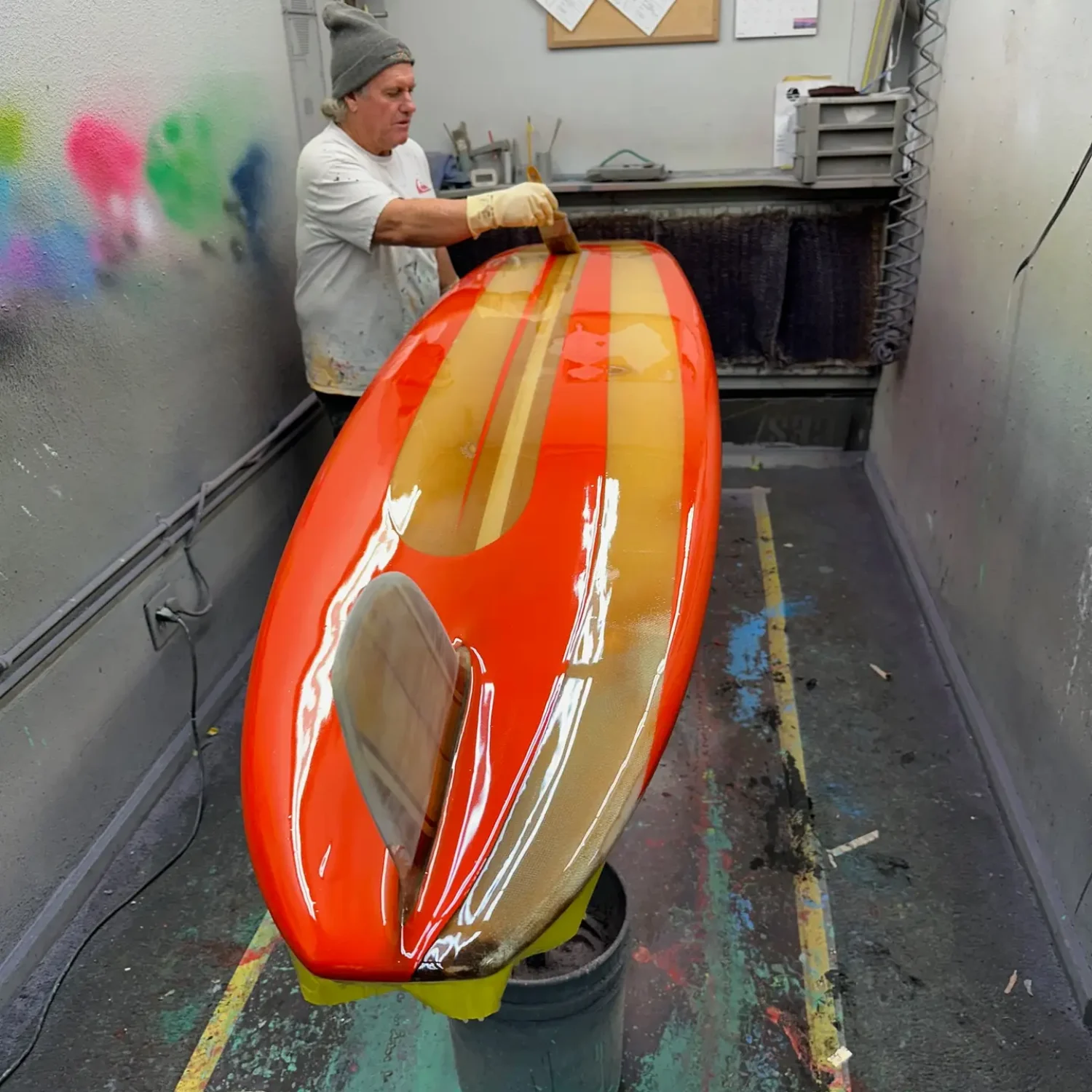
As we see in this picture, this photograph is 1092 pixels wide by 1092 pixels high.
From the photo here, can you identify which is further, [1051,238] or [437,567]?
[1051,238]

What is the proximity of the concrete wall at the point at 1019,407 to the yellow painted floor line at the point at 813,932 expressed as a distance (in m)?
0.47

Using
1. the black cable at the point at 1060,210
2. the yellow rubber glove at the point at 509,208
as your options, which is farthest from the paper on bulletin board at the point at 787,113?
the black cable at the point at 1060,210

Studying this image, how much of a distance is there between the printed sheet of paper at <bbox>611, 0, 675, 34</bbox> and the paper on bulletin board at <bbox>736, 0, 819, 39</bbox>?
0.98ft

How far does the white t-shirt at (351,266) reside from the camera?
231 cm

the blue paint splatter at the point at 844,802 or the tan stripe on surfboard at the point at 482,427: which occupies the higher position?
the tan stripe on surfboard at the point at 482,427

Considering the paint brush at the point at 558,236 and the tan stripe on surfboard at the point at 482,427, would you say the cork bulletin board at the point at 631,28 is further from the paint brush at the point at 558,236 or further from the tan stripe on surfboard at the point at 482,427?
the tan stripe on surfboard at the point at 482,427

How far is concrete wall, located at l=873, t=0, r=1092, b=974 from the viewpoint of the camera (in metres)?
1.73

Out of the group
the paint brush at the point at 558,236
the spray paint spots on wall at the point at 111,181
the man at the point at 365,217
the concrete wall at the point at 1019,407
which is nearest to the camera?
the concrete wall at the point at 1019,407

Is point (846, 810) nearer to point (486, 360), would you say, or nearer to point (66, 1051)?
point (486, 360)

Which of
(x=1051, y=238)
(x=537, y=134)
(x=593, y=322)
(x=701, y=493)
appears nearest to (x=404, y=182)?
(x=593, y=322)

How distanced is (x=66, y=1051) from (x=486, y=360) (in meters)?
1.68

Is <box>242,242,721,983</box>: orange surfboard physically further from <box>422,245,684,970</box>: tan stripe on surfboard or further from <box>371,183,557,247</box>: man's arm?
<box>371,183,557,247</box>: man's arm

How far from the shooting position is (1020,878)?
6.05ft

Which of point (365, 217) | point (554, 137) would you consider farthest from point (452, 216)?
point (554, 137)
